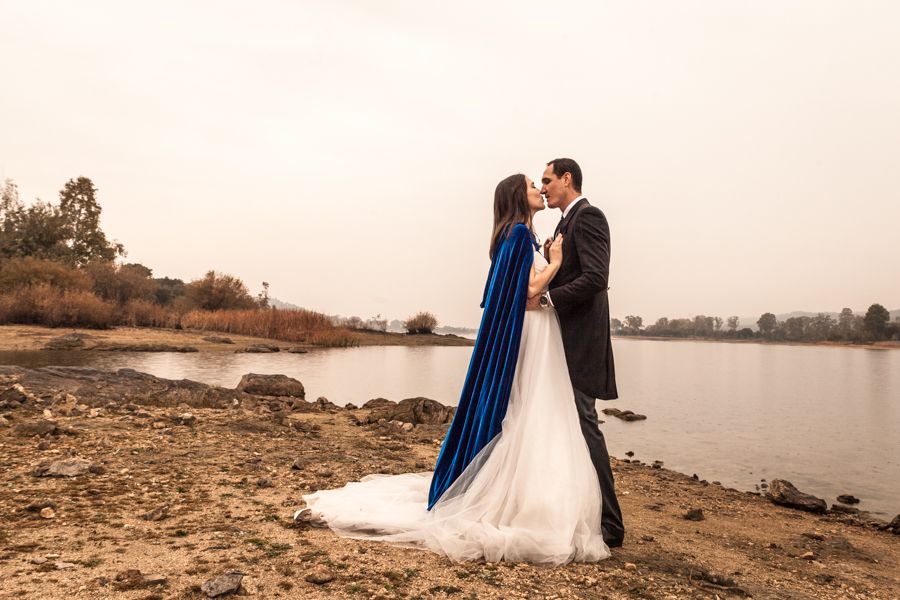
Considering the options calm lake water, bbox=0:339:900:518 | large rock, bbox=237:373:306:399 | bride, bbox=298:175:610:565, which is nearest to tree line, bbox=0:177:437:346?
calm lake water, bbox=0:339:900:518

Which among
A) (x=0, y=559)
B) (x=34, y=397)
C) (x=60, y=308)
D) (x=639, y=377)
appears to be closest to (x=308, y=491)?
(x=0, y=559)

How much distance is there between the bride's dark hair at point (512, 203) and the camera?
12.2ft

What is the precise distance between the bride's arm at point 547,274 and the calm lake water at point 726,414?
18.3ft

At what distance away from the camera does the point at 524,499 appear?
322cm

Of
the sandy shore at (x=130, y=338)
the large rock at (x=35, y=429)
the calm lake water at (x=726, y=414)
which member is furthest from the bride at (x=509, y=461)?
the sandy shore at (x=130, y=338)

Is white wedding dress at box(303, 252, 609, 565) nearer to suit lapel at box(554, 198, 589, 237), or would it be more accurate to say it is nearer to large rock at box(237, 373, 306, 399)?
suit lapel at box(554, 198, 589, 237)

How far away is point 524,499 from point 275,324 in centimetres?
3109

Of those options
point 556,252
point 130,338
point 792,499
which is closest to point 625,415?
point 792,499

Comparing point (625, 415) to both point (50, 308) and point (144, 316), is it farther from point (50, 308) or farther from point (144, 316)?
point (144, 316)

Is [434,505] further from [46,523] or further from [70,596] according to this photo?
[46,523]

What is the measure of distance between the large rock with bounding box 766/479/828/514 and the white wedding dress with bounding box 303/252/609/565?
4.14m

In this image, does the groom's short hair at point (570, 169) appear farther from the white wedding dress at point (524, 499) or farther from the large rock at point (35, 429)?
the large rock at point (35, 429)

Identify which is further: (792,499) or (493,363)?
(792,499)

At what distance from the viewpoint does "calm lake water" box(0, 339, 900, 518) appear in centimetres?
845
